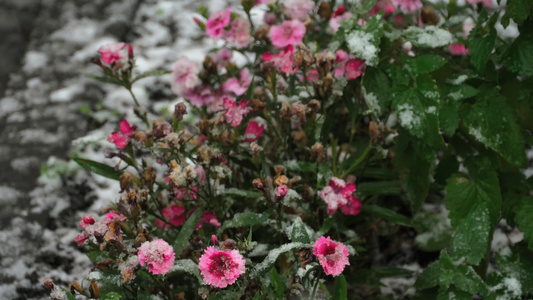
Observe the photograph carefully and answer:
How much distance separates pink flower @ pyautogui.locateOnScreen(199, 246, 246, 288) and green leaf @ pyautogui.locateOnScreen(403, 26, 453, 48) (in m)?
0.76

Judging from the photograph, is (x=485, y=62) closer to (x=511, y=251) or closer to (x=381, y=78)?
A: (x=381, y=78)

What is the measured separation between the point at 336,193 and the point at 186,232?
431mm

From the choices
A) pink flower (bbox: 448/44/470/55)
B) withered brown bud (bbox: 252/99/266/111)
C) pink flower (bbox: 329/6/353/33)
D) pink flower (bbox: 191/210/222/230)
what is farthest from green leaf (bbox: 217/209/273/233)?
pink flower (bbox: 448/44/470/55)

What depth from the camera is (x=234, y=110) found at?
1.58m

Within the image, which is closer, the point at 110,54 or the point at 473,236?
the point at 473,236

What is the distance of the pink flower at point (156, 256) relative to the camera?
120cm

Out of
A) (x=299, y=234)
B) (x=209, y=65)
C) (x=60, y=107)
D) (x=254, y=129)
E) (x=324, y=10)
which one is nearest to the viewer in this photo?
(x=299, y=234)

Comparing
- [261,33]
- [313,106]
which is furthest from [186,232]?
[261,33]

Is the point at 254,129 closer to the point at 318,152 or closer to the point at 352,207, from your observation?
the point at 318,152

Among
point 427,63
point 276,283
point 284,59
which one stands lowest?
point 276,283

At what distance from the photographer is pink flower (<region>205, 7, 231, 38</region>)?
5.72 ft

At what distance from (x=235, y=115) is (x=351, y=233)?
0.50 meters

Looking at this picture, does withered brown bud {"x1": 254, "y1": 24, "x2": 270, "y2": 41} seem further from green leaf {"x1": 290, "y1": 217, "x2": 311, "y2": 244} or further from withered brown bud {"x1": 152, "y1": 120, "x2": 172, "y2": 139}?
green leaf {"x1": 290, "y1": 217, "x2": 311, "y2": 244}

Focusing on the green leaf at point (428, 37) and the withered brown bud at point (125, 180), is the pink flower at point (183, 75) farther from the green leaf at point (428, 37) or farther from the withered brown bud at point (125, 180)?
the green leaf at point (428, 37)
